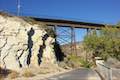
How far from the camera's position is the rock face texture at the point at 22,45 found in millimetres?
28406

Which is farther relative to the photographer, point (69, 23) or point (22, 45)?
point (69, 23)

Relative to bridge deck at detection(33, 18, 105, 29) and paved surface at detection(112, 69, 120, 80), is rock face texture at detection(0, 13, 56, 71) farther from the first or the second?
bridge deck at detection(33, 18, 105, 29)

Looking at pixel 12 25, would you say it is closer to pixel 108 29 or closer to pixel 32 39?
pixel 32 39

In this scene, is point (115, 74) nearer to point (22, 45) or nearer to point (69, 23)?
point (22, 45)

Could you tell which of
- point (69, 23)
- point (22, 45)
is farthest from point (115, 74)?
point (69, 23)

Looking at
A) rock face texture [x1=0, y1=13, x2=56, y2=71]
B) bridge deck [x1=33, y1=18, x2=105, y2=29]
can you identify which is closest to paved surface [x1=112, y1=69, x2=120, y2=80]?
rock face texture [x1=0, y1=13, x2=56, y2=71]

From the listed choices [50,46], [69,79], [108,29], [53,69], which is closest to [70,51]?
[108,29]

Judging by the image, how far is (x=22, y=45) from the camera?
29578 millimetres

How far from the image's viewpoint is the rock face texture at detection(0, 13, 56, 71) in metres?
28.4

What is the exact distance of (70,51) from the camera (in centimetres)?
5925

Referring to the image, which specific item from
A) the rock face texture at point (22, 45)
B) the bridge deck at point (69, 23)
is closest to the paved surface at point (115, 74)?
the rock face texture at point (22, 45)

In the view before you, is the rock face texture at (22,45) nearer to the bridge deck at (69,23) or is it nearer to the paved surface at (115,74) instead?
the paved surface at (115,74)

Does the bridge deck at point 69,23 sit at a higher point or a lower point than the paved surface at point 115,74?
higher

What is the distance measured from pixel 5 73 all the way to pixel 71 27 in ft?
117
